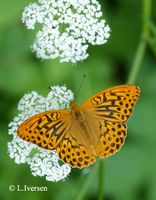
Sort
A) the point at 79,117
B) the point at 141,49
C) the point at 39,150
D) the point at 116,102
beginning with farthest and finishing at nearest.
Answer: the point at 141,49, the point at 39,150, the point at 79,117, the point at 116,102

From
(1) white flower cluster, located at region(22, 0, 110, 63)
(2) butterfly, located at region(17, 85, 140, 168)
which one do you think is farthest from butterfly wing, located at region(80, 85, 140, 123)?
(1) white flower cluster, located at region(22, 0, 110, 63)

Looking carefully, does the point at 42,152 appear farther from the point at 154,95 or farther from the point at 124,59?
the point at 124,59

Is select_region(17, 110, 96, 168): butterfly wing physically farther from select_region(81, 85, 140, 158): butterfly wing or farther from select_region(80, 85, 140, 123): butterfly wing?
select_region(80, 85, 140, 123): butterfly wing

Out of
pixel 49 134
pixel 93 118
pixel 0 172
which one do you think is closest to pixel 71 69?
pixel 93 118

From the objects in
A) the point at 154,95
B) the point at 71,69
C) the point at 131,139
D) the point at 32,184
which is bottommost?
the point at 32,184

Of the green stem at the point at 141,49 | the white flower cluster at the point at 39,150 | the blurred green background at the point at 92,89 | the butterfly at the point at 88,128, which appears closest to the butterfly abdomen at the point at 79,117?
the butterfly at the point at 88,128

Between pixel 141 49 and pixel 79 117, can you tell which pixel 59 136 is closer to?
pixel 79 117

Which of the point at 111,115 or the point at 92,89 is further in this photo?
the point at 92,89

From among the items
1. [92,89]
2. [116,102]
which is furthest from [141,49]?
[116,102]
